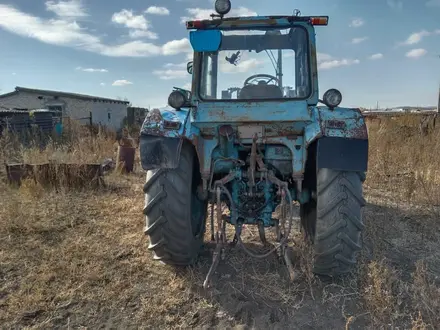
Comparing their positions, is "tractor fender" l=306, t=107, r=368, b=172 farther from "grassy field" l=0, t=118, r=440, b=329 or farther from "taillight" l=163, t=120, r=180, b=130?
"taillight" l=163, t=120, r=180, b=130

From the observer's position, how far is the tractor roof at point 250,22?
10.4 feet

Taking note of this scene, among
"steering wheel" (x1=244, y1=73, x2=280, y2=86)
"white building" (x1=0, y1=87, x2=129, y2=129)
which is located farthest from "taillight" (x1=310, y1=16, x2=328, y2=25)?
"white building" (x1=0, y1=87, x2=129, y2=129)

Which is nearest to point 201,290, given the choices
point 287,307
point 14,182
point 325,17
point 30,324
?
point 287,307

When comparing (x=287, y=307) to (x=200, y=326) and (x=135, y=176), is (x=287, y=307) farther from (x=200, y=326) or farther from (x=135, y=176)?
(x=135, y=176)

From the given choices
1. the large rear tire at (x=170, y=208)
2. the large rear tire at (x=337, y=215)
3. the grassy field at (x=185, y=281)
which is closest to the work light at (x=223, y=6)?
the large rear tire at (x=170, y=208)

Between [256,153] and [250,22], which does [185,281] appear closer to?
[256,153]

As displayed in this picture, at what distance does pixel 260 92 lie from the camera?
3.32 metres

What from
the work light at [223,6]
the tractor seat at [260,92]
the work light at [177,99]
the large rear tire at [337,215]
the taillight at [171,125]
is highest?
the work light at [223,6]

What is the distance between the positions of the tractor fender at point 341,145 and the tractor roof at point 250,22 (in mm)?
979

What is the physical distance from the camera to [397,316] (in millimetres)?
2439

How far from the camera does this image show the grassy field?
254cm

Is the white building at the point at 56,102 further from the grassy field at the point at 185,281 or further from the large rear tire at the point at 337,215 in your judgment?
the large rear tire at the point at 337,215

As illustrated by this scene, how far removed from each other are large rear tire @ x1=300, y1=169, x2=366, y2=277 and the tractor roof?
4.45 feet

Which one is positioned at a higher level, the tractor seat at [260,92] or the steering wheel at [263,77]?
the steering wheel at [263,77]
